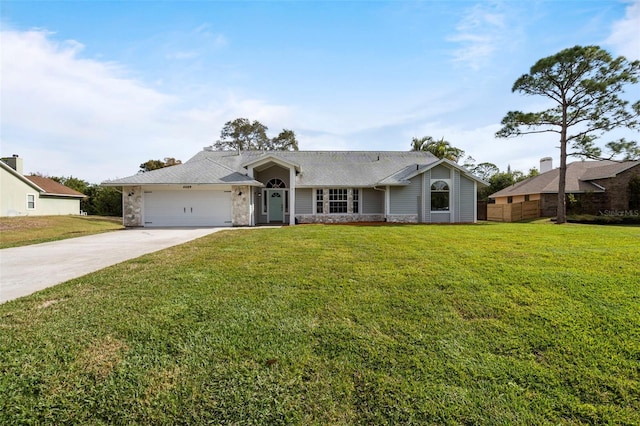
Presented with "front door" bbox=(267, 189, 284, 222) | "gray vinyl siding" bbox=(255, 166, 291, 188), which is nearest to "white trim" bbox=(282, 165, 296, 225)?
"gray vinyl siding" bbox=(255, 166, 291, 188)

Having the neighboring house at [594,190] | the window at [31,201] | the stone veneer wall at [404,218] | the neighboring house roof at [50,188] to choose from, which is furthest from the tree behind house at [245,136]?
the neighboring house at [594,190]

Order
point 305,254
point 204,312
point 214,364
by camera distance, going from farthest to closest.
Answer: point 305,254 → point 204,312 → point 214,364

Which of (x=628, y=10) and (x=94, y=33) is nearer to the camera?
(x=628, y=10)

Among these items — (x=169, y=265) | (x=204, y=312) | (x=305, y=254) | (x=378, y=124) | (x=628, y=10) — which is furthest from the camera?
(x=378, y=124)

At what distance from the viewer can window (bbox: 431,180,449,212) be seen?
60.3ft

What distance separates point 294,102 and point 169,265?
12.5 meters

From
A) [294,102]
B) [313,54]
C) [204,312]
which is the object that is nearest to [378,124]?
[294,102]

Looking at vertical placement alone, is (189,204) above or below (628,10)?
below

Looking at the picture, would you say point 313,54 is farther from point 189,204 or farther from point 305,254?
point 189,204

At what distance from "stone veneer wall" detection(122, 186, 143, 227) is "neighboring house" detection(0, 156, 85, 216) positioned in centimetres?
1548

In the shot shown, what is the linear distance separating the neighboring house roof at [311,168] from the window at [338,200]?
675mm

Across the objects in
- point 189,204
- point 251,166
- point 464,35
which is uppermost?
point 464,35

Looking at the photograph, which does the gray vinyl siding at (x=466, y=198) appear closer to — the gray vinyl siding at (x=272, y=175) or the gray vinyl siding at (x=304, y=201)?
the gray vinyl siding at (x=304, y=201)

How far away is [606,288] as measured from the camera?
4469mm
